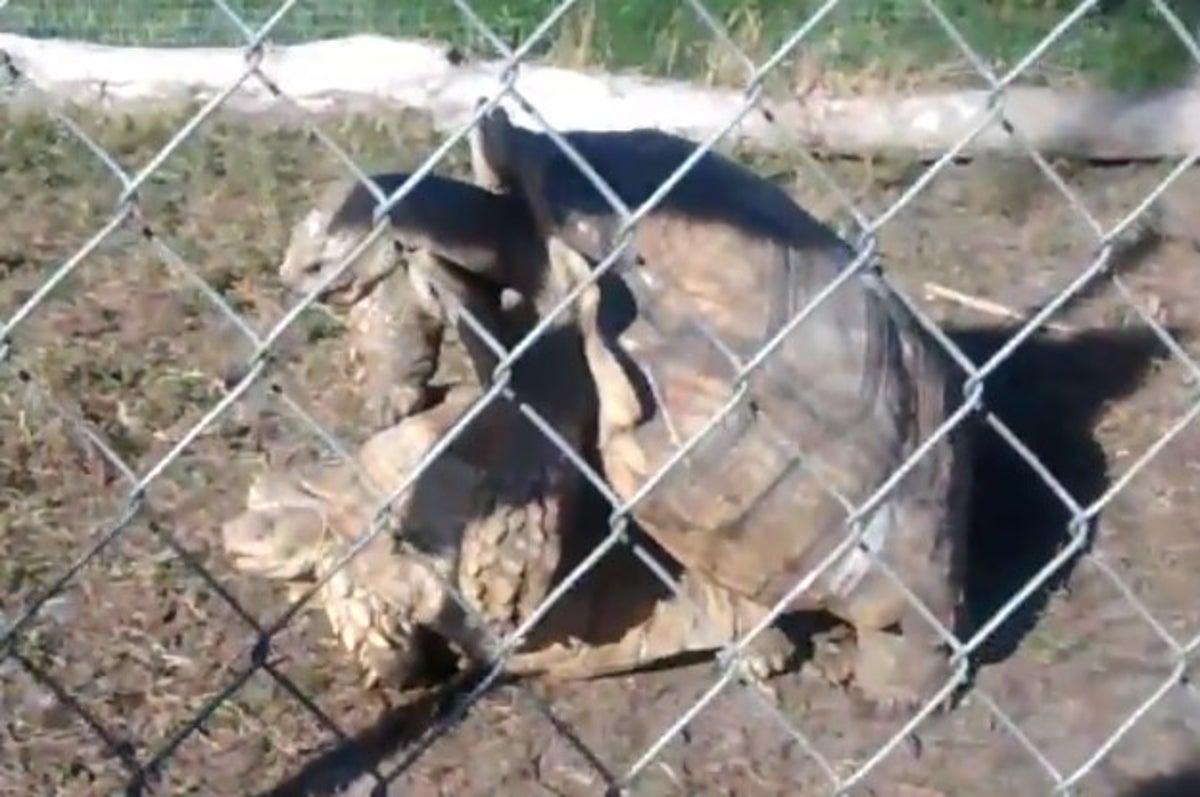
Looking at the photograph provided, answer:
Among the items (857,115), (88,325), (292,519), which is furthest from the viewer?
(857,115)

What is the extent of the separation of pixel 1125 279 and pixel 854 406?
4.50ft

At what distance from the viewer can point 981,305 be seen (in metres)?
3.90

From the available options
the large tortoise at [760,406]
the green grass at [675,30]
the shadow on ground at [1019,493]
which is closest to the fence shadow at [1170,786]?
the shadow on ground at [1019,493]

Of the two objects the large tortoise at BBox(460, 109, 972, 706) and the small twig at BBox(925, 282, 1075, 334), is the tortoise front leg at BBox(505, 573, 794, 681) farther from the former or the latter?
the small twig at BBox(925, 282, 1075, 334)

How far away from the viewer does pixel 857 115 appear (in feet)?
14.9

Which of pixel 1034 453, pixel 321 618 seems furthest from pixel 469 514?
pixel 1034 453

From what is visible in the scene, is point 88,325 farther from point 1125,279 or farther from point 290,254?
point 1125,279

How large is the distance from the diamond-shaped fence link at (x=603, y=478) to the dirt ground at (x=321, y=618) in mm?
18

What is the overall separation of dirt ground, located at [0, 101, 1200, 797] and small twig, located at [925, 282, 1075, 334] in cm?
2

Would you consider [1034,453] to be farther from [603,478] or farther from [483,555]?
[483,555]

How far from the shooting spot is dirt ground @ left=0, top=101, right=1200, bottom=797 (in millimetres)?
2664

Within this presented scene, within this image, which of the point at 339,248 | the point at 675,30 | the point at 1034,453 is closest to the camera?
the point at 339,248

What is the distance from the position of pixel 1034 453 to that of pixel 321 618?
1.11 m

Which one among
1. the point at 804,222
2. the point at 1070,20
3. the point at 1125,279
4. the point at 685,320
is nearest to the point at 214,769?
the point at 685,320
